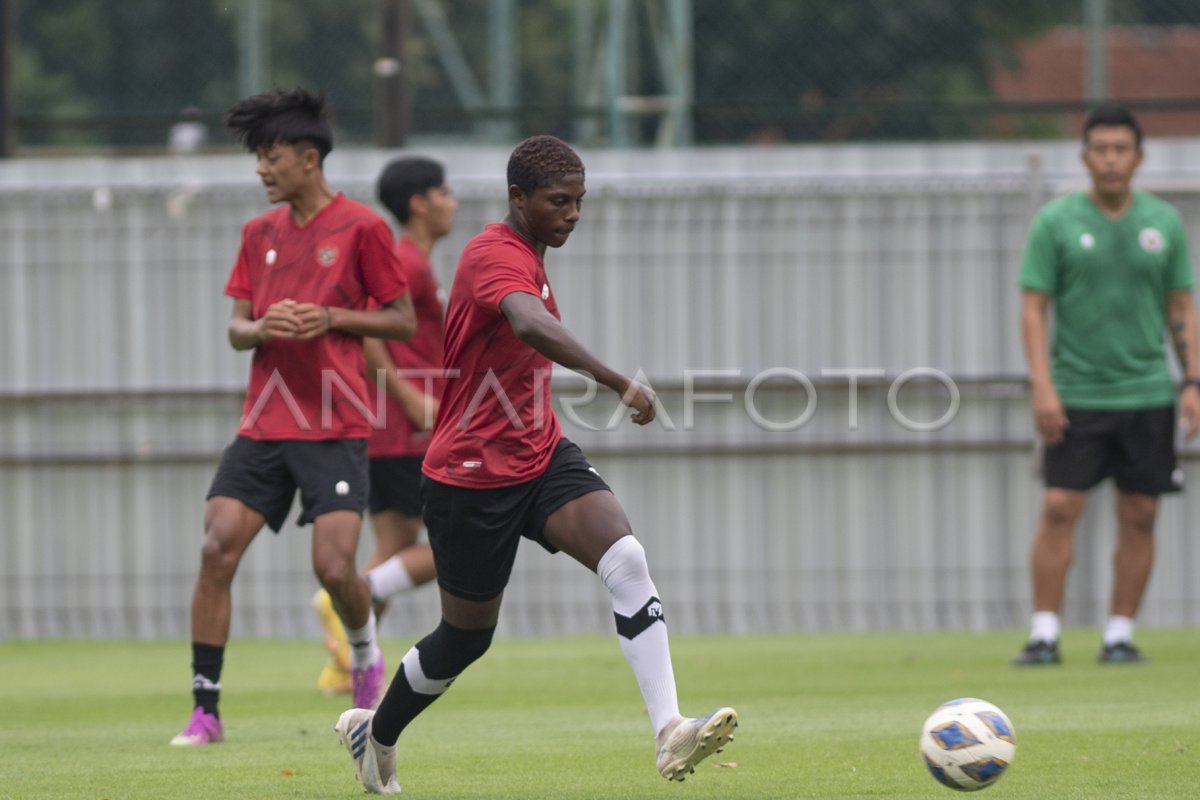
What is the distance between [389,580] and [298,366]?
1979mm

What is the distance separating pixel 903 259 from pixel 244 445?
6.32m

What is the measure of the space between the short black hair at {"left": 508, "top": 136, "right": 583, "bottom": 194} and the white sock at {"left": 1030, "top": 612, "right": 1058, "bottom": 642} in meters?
4.94

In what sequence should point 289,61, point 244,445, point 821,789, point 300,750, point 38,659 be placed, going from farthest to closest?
1. point 289,61
2. point 38,659
3. point 244,445
4. point 300,750
5. point 821,789

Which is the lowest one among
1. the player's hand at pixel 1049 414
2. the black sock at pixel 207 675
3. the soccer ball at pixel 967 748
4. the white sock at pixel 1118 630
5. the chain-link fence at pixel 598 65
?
the white sock at pixel 1118 630

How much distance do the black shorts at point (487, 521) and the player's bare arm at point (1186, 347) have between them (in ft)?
16.2

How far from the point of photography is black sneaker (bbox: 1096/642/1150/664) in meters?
9.83

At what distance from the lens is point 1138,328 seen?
9.92 meters

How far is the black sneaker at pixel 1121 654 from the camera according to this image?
983 centimetres

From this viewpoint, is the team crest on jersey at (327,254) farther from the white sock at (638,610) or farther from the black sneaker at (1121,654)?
the black sneaker at (1121,654)

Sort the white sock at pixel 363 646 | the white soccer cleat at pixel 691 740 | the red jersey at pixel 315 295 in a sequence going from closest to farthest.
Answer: the white soccer cleat at pixel 691 740 < the red jersey at pixel 315 295 < the white sock at pixel 363 646

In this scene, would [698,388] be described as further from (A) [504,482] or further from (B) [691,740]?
(B) [691,740]

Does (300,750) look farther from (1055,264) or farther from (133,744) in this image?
(1055,264)

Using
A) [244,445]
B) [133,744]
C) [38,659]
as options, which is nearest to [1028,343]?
[244,445]

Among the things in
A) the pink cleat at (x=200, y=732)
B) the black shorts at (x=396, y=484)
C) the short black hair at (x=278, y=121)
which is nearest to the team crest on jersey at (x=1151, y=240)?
the black shorts at (x=396, y=484)
